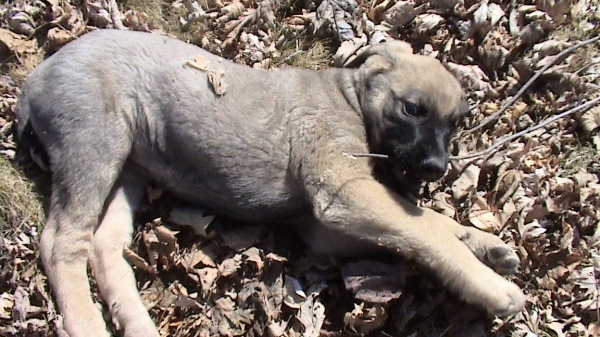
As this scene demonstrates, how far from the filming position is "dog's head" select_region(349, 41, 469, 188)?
14.3 feet

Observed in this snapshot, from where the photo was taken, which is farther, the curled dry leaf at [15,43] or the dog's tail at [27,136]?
the curled dry leaf at [15,43]

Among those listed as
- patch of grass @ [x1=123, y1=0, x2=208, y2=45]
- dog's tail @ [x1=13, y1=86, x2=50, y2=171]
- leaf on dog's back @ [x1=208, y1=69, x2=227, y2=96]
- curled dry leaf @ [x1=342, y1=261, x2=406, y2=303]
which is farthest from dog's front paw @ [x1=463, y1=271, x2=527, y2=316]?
dog's tail @ [x1=13, y1=86, x2=50, y2=171]

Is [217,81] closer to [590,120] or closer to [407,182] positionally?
[407,182]

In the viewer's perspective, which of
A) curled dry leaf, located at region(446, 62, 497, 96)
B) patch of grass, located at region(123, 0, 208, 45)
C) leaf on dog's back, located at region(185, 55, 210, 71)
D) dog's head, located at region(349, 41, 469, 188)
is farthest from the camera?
patch of grass, located at region(123, 0, 208, 45)

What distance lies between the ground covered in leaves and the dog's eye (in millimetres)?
645

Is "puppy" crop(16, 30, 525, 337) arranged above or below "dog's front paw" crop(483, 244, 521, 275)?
above

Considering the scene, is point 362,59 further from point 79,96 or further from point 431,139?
point 79,96

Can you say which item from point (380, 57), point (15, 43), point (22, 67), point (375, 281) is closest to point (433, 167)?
point (375, 281)

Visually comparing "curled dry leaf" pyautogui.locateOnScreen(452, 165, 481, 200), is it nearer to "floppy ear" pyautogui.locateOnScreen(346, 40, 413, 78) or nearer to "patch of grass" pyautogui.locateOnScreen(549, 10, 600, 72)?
"floppy ear" pyautogui.locateOnScreen(346, 40, 413, 78)

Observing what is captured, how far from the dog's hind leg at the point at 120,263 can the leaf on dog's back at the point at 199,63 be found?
105 cm

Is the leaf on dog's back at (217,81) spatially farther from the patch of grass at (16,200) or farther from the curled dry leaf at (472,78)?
the curled dry leaf at (472,78)

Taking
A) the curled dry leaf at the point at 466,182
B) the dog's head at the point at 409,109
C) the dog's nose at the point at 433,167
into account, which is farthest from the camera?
the curled dry leaf at the point at 466,182

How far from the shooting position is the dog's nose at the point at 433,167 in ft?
13.9

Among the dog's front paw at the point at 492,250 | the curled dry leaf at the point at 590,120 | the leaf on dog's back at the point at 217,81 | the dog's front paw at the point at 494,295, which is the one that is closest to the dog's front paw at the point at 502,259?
the dog's front paw at the point at 492,250
